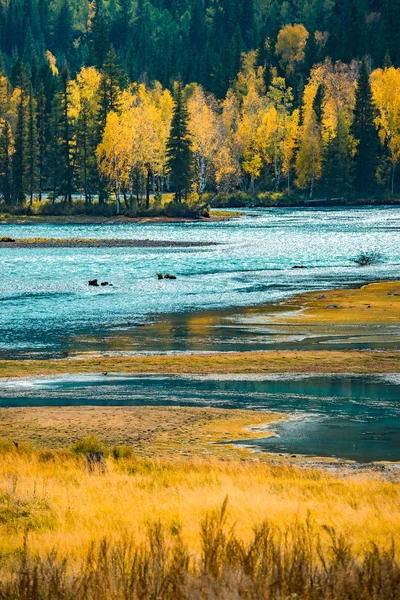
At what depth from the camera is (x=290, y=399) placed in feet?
74.4

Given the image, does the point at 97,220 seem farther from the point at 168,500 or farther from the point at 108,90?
the point at 168,500

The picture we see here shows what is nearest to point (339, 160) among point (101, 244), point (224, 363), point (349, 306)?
point (101, 244)

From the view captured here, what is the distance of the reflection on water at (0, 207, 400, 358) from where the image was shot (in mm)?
32469

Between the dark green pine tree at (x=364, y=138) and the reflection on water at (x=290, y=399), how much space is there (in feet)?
374

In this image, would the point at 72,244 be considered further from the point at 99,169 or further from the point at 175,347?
the point at 175,347

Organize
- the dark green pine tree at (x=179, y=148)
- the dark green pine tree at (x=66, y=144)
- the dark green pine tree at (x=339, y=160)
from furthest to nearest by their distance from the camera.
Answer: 1. the dark green pine tree at (x=339, y=160)
2. the dark green pine tree at (x=66, y=144)
3. the dark green pine tree at (x=179, y=148)

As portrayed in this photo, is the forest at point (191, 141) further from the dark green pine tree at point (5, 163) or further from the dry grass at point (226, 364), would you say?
the dry grass at point (226, 364)

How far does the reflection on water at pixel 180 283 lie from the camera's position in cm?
3247

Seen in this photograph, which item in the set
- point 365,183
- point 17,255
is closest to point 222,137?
point 365,183

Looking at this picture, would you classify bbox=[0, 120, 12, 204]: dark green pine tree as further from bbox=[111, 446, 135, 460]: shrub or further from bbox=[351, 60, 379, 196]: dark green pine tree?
bbox=[111, 446, 135, 460]: shrub

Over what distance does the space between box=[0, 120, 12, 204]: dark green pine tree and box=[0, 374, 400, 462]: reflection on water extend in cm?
10230

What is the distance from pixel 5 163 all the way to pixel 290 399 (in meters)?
108

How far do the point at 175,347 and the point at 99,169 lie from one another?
8685 centimetres

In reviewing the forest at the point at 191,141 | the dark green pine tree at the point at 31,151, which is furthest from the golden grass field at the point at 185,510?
the dark green pine tree at the point at 31,151
